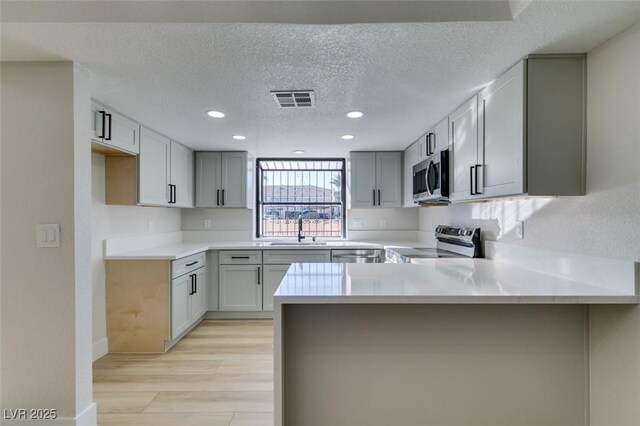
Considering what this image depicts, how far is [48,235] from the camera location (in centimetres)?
181

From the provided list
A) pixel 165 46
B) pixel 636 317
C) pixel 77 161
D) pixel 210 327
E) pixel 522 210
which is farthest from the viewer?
pixel 210 327

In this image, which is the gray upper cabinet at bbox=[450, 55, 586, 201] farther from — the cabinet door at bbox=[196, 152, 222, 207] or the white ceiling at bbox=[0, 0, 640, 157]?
the cabinet door at bbox=[196, 152, 222, 207]

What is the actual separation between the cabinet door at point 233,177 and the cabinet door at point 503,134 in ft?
9.68

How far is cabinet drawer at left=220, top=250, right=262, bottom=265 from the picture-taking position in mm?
3914

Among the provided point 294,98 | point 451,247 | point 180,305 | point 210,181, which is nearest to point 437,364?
point 451,247

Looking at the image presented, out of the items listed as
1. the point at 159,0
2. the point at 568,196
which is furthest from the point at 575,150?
the point at 159,0

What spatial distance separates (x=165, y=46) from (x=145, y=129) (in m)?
1.69

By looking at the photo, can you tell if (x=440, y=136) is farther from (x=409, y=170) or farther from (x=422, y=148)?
(x=409, y=170)

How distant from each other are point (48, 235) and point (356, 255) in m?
2.93

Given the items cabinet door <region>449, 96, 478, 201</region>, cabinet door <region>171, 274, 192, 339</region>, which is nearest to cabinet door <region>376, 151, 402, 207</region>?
cabinet door <region>449, 96, 478, 201</region>

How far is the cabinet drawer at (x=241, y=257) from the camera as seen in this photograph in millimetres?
3914

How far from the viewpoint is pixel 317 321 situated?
1.67 metres

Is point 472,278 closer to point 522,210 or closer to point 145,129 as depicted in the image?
point 522,210

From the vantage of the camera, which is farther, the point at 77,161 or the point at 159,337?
the point at 159,337
